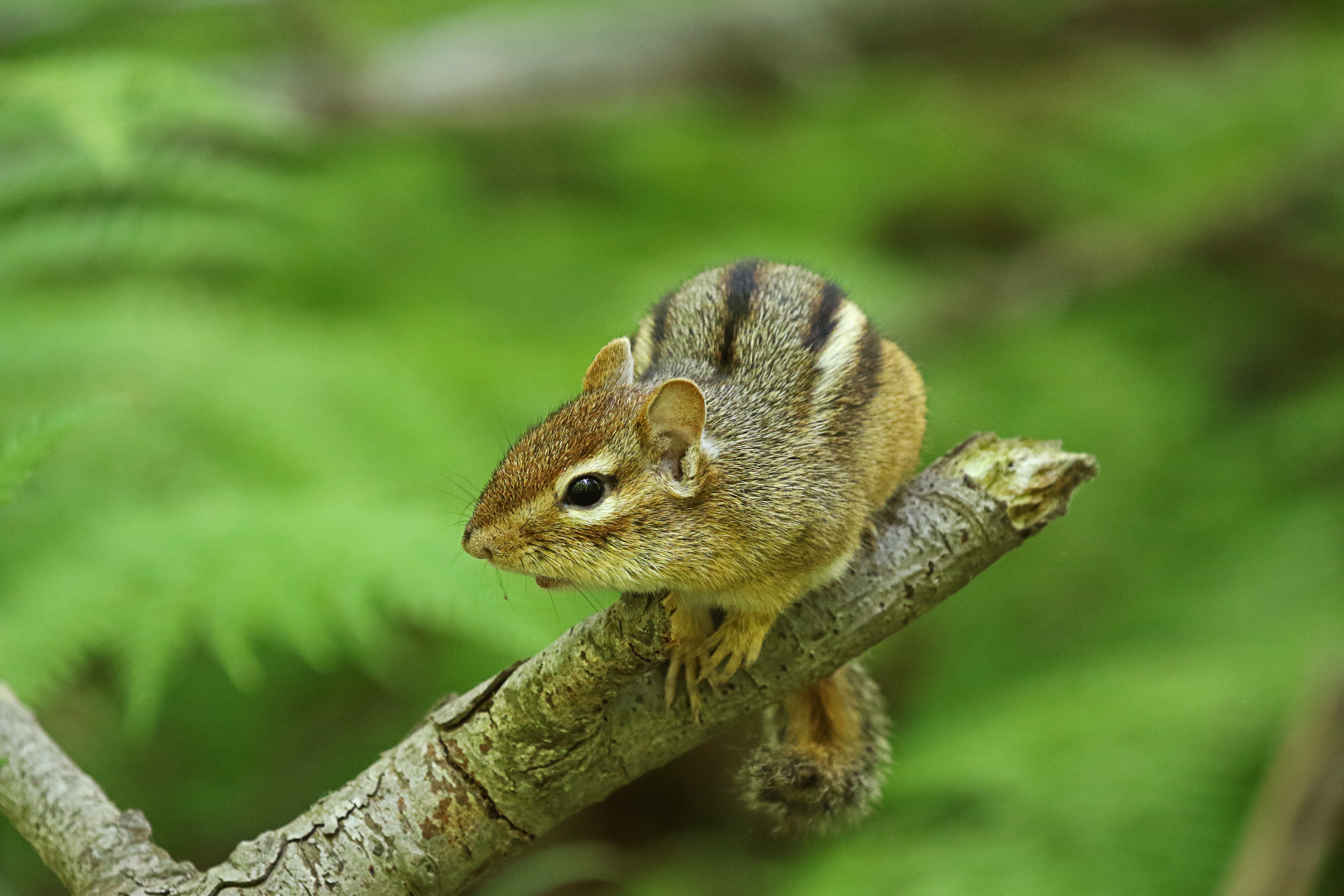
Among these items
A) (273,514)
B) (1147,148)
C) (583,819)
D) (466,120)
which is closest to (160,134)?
(466,120)

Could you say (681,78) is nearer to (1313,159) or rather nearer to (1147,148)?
(1147,148)

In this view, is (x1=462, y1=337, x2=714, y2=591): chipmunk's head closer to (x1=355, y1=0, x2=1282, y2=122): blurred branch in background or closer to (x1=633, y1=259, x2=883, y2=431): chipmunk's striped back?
(x1=633, y1=259, x2=883, y2=431): chipmunk's striped back

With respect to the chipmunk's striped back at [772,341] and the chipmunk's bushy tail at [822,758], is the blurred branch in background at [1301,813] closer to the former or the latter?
the chipmunk's bushy tail at [822,758]

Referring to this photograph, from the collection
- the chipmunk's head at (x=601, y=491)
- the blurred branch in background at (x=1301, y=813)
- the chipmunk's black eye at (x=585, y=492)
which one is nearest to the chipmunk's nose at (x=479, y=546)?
the chipmunk's head at (x=601, y=491)

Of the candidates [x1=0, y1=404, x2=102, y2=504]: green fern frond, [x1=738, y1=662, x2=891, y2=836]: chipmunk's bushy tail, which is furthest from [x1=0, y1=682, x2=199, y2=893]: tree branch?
[x1=738, y1=662, x2=891, y2=836]: chipmunk's bushy tail

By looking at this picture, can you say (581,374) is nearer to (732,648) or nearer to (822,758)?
(822,758)

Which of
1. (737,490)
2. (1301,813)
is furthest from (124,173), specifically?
(1301,813)
